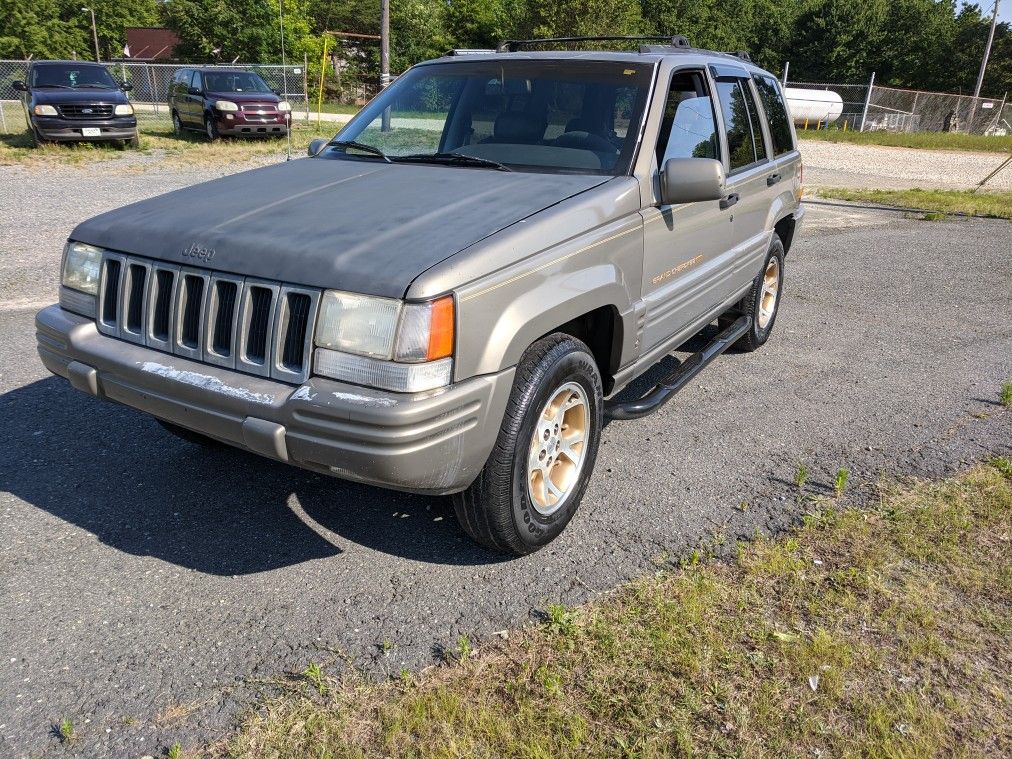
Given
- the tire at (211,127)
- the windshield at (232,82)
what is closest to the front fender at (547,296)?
the tire at (211,127)

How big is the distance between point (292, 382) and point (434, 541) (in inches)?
41.4

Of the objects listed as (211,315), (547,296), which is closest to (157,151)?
(211,315)

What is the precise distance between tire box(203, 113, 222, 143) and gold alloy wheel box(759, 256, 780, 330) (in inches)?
637

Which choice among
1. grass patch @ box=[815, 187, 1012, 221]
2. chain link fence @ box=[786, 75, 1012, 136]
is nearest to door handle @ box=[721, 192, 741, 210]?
grass patch @ box=[815, 187, 1012, 221]

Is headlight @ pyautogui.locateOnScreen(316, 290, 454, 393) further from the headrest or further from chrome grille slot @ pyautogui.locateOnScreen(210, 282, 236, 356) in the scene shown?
the headrest

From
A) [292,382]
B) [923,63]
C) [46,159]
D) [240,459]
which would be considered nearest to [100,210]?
[46,159]

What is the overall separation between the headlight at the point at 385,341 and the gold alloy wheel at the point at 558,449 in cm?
61

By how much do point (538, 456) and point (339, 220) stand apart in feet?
3.91

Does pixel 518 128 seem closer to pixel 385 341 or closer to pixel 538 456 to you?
pixel 538 456

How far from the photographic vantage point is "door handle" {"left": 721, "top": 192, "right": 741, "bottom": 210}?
4398 millimetres

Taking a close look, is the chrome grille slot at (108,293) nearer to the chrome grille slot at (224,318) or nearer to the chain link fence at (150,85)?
the chrome grille slot at (224,318)

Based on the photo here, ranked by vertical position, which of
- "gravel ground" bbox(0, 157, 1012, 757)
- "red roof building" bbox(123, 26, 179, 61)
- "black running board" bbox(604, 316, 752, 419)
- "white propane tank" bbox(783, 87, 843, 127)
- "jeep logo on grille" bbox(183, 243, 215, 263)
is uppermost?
"red roof building" bbox(123, 26, 179, 61)

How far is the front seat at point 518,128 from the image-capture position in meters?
3.86

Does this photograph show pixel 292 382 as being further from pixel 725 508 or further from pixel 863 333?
pixel 863 333
